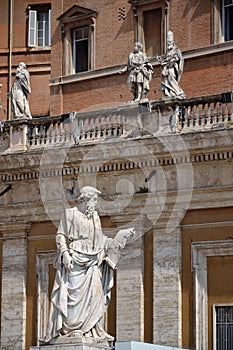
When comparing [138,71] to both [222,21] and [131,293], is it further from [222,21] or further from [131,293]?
[131,293]

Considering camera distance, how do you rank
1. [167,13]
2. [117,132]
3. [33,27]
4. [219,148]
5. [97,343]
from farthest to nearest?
[33,27] < [167,13] < [117,132] < [219,148] < [97,343]

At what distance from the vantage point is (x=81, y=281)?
71.1ft

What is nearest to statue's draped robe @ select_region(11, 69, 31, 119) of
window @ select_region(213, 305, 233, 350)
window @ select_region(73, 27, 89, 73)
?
window @ select_region(73, 27, 89, 73)

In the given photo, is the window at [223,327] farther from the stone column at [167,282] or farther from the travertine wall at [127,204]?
the stone column at [167,282]

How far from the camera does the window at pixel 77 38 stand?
113 feet

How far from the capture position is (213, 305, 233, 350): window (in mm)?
27453

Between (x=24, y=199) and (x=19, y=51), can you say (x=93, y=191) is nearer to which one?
(x=24, y=199)

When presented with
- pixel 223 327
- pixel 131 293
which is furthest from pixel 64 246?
pixel 131 293

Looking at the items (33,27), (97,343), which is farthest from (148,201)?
(33,27)

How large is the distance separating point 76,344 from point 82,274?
1.33m

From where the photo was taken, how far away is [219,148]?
27609mm

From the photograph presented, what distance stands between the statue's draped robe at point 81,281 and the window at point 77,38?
1305 centimetres

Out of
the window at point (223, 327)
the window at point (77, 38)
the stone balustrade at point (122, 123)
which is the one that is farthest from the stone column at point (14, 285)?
the window at point (77, 38)

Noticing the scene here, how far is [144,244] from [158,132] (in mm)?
2355
